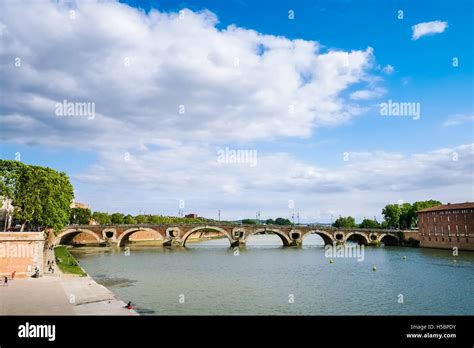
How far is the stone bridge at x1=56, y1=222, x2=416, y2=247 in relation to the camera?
100 m

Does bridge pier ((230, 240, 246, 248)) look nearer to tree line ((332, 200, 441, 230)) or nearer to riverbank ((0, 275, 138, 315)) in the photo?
tree line ((332, 200, 441, 230))

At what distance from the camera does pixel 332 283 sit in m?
46.4

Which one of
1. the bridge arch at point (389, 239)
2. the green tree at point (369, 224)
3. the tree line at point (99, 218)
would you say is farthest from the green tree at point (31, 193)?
the green tree at point (369, 224)

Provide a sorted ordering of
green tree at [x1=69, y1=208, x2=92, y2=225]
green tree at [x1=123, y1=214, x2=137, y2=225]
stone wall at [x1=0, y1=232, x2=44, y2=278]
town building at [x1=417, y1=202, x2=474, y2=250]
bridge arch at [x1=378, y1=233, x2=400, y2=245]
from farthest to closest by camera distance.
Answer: green tree at [x1=123, y1=214, x2=137, y2=225]
green tree at [x1=69, y1=208, x2=92, y2=225]
bridge arch at [x1=378, y1=233, x2=400, y2=245]
town building at [x1=417, y1=202, x2=474, y2=250]
stone wall at [x1=0, y1=232, x2=44, y2=278]

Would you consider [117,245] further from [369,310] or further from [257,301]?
[369,310]

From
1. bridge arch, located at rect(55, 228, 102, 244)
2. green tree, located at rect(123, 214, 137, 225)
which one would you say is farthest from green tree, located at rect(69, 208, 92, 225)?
bridge arch, located at rect(55, 228, 102, 244)

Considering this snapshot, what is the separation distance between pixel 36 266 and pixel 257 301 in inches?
868

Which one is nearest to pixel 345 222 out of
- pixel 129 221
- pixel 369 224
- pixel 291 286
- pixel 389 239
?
pixel 369 224

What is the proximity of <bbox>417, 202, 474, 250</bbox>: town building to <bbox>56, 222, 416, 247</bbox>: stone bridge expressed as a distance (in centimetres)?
932

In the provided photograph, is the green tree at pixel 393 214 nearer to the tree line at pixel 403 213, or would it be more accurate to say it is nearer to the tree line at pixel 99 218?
the tree line at pixel 403 213

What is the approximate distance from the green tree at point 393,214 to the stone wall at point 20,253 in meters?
114
